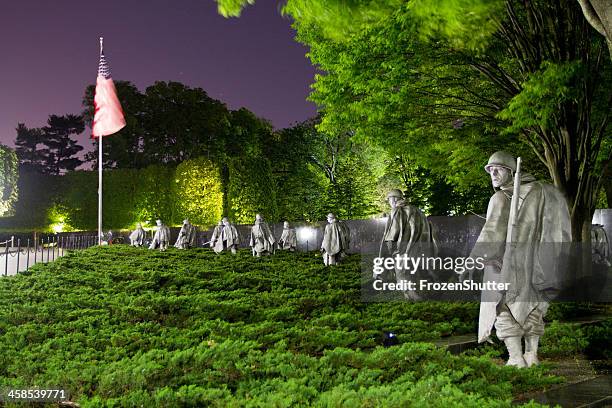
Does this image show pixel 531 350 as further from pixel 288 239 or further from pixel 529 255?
pixel 288 239

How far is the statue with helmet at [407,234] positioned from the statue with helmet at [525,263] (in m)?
7.66

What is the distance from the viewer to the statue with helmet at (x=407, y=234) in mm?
14469

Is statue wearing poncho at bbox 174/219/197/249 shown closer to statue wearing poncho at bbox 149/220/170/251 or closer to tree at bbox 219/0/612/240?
statue wearing poncho at bbox 149/220/170/251

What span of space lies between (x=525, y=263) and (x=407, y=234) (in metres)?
8.00

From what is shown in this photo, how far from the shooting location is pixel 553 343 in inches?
323

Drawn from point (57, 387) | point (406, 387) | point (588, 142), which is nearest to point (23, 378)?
point (57, 387)

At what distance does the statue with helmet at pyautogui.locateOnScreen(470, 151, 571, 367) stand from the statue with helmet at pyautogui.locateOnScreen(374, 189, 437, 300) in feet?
25.1

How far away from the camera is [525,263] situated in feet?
21.6

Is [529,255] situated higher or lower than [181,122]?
lower

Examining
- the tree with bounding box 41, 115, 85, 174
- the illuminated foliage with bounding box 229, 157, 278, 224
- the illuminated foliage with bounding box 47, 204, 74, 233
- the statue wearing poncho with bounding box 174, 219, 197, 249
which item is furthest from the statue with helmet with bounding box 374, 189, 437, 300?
the tree with bounding box 41, 115, 85, 174

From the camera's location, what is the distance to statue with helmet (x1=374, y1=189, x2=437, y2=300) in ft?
47.5

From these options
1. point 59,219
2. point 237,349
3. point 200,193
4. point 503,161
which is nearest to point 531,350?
point 503,161

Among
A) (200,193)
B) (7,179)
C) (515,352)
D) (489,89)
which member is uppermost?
(7,179)

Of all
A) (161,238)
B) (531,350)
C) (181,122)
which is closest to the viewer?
(531,350)
